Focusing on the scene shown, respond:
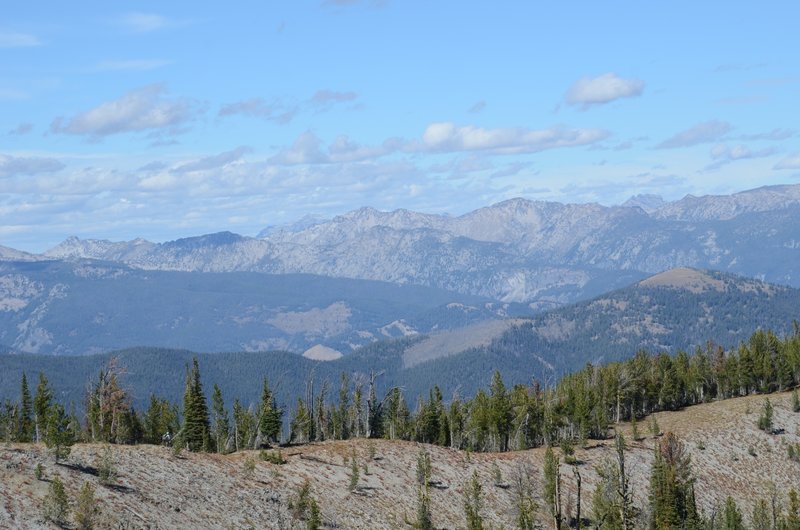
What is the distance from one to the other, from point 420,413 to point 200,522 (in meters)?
76.6

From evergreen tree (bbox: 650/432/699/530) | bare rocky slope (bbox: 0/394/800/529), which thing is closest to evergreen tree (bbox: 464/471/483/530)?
bare rocky slope (bbox: 0/394/800/529)

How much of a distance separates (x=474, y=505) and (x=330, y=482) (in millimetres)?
14765

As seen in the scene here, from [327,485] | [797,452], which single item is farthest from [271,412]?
[797,452]

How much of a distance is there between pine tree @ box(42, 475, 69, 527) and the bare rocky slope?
2.27 ft

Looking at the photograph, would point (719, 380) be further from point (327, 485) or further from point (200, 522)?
point (200, 522)

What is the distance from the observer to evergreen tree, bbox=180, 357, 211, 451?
108 m

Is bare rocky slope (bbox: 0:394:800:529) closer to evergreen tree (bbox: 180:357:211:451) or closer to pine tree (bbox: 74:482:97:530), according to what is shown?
pine tree (bbox: 74:482:97:530)

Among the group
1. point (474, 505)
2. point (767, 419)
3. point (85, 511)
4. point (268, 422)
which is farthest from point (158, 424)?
point (767, 419)

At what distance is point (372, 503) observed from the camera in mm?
87750

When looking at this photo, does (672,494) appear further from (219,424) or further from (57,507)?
(57,507)

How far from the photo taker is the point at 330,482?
89000 millimetres

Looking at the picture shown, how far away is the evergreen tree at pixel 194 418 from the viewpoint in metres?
108

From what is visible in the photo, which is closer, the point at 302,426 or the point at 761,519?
the point at 761,519

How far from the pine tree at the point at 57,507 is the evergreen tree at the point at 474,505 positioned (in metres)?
30.7
